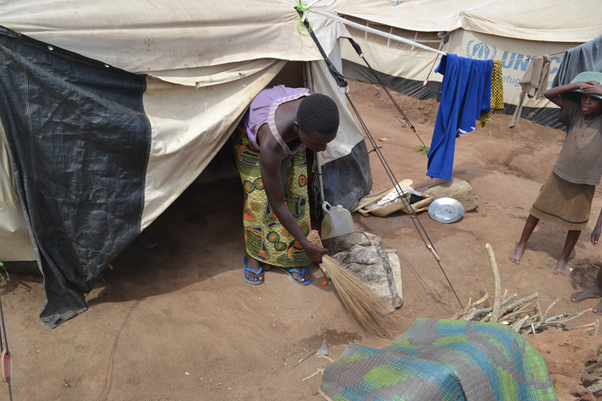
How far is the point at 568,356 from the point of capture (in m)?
2.01

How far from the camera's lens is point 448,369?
1562mm

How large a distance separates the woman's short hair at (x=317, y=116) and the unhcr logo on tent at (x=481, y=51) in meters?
7.28

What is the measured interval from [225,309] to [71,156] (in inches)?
60.7

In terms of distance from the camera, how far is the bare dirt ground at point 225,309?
2422 mm

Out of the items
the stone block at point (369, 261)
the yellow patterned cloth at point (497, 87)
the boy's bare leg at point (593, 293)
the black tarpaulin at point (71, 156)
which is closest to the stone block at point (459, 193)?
the yellow patterned cloth at point (497, 87)

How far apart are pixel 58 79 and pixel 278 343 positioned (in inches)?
88.4

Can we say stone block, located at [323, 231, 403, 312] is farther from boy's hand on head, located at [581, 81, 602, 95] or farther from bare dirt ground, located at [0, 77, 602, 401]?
boy's hand on head, located at [581, 81, 602, 95]

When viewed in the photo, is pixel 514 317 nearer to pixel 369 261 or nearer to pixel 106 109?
pixel 369 261

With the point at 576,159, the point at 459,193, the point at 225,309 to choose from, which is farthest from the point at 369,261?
the point at 459,193

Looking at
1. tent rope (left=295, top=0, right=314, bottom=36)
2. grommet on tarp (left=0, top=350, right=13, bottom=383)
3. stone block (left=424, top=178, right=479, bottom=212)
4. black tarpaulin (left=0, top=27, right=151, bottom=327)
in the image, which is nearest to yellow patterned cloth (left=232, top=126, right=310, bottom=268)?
black tarpaulin (left=0, top=27, right=151, bottom=327)

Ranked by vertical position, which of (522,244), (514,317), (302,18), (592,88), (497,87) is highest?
(302,18)

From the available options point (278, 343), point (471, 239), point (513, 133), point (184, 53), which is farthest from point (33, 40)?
point (513, 133)

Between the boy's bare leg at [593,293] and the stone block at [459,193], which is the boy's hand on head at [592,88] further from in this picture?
the stone block at [459,193]

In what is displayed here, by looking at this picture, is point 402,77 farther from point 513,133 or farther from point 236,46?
point 236,46
